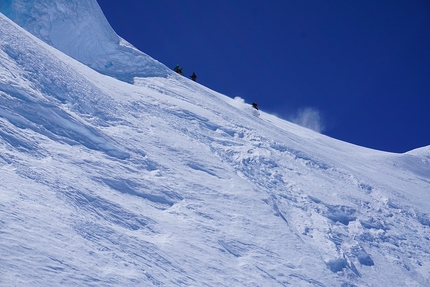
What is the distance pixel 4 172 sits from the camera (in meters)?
4.62

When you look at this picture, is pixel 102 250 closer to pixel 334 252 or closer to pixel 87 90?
pixel 334 252

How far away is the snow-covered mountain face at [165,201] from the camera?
4250 millimetres

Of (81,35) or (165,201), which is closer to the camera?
(165,201)

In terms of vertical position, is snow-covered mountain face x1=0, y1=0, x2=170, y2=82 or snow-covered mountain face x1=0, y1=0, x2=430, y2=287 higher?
snow-covered mountain face x1=0, y1=0, x2=170, y2=82

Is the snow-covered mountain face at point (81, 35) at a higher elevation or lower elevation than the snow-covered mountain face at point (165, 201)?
higher

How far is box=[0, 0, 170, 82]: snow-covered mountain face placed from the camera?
556 inches

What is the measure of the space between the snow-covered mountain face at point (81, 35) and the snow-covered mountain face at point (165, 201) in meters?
4.16

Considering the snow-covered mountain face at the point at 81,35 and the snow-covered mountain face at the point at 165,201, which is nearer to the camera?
the snow-covered mountain face at the point at 165,201

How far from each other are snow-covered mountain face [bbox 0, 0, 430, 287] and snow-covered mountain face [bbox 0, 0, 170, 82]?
4.16 m

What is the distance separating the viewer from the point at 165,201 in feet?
19.7

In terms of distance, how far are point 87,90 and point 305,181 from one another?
5.26 m

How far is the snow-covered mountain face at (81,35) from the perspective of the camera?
14117mm

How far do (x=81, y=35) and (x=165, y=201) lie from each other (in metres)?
11.5

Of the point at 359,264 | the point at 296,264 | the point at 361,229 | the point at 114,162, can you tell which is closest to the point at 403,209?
the point at 361,229
